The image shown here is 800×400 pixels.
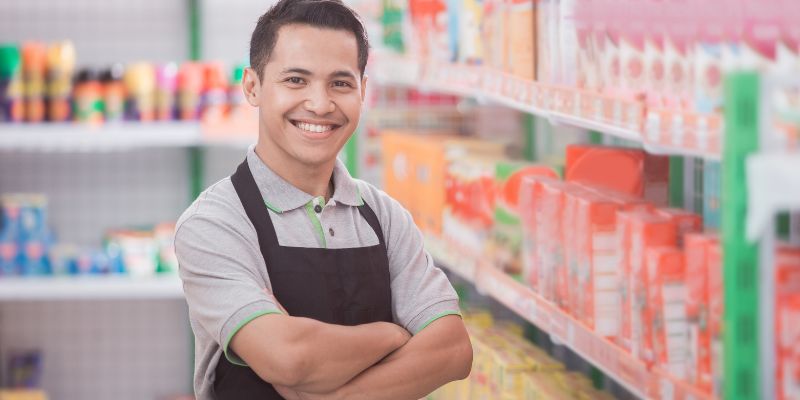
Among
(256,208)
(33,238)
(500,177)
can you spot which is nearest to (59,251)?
(33,238)

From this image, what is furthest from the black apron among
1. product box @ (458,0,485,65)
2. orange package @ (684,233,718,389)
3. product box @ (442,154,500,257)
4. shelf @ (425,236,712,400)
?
product box @ (458,0,485,65)

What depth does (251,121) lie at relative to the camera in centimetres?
508

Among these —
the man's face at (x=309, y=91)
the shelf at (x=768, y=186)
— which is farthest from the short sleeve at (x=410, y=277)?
the shelf at (x=768, y=186)

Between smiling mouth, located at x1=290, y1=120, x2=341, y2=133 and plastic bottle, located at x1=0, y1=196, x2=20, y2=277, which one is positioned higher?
smiling mouth, located at x1=290, y1=120, x2=341, y2=133

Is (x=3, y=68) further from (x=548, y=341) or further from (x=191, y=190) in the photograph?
(x=548, y=341)

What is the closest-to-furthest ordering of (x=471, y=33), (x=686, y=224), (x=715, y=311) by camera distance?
(x=715, y=311), (x=686, y=224), (x=471, y=33)

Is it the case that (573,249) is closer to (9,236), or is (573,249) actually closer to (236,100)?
(236,100)

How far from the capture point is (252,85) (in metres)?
2.39

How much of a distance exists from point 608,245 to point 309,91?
0.67 m

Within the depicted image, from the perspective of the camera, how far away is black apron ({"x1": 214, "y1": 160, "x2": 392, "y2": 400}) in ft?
7.44

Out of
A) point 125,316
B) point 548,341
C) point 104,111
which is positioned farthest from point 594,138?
point 125,316

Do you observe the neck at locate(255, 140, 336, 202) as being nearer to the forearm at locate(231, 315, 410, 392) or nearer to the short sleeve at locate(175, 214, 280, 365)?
the short sleeve at locate(175, 214, 280, 365)

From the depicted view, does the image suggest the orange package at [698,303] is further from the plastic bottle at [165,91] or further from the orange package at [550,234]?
the plastic bottle at [165,91]

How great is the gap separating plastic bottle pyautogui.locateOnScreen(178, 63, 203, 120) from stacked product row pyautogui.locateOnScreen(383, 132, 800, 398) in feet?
4.73
